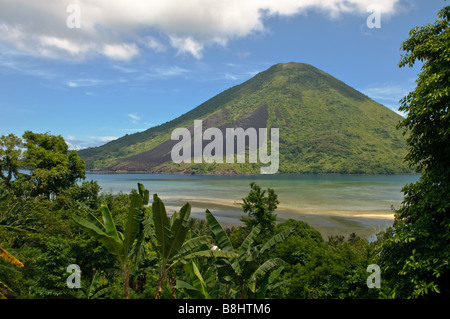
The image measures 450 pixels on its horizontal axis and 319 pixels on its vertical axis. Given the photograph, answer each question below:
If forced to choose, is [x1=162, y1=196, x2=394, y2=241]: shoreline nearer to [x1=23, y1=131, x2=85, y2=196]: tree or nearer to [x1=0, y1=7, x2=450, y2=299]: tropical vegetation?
[x1=23, y1=131, x2=85, y2=196]: tree

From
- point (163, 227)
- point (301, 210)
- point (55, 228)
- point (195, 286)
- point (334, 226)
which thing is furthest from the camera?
point (301, 210)

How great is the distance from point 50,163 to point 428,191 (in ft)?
99.8

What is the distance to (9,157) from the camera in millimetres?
24312

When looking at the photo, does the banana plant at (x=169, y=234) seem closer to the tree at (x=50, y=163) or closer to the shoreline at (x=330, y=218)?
the tree at (x=50, y=163)

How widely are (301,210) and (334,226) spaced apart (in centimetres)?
1114

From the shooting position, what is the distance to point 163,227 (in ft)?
22.7

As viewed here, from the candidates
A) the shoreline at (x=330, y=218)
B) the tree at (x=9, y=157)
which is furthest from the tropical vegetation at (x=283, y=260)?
the shoreline at (x=330, y=218)

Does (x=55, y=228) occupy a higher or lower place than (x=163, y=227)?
lower

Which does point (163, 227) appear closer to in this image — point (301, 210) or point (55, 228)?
point (55, 228)

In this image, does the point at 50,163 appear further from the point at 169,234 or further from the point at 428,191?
the point at 428,191

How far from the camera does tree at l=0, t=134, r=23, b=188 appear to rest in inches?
941

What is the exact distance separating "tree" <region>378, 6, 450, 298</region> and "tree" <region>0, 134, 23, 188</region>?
2791cm

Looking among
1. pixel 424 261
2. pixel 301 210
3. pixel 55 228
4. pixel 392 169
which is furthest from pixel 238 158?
pixel 424 261
